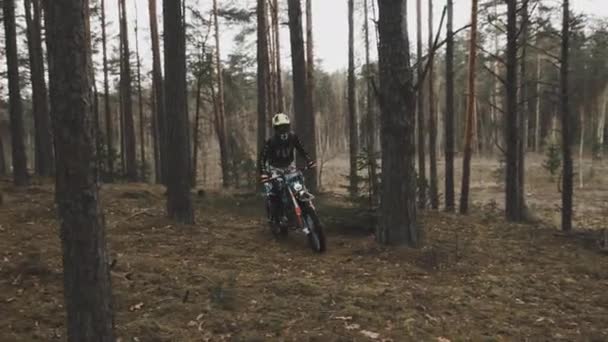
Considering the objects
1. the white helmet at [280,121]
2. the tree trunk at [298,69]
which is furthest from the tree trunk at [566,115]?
the white helmet at [280,121]

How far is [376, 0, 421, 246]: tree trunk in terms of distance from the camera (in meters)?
6.86

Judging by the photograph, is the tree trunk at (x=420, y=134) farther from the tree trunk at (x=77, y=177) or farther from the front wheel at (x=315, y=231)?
the tree trunk at (x=77, y=177)

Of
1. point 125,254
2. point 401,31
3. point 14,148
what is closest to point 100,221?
point 125,254

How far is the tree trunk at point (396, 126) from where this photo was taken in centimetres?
686

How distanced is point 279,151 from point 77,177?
4789 millimetres

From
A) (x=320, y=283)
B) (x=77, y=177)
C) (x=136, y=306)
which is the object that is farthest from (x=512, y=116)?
(x=77, y=177)

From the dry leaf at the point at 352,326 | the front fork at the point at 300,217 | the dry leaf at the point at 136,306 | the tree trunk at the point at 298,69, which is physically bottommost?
the dry leaf at the point at 352,326

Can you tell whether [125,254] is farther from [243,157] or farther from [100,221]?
[243,157]

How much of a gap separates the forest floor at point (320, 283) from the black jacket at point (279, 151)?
1303 mm

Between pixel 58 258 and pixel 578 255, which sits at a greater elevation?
pixel 58 258

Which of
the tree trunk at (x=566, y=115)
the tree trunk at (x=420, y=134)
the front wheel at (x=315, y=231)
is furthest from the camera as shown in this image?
the tree trunk at (x=420, y=134)

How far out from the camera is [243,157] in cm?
2305

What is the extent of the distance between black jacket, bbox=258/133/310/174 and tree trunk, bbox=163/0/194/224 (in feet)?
5.84

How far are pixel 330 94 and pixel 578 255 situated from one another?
55036 mm
